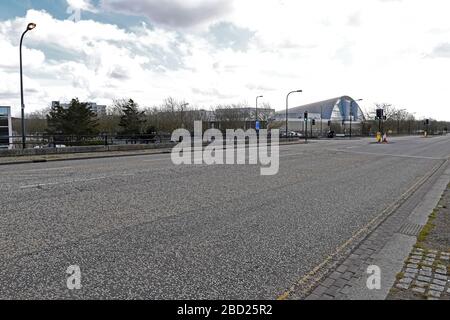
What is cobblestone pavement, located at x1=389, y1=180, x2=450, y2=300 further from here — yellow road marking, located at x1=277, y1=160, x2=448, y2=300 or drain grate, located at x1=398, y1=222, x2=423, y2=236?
yellow road marking, located at x1=277, y1=160, x2=448, y2=300

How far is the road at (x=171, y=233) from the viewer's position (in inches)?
137

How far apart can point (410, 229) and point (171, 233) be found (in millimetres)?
4215

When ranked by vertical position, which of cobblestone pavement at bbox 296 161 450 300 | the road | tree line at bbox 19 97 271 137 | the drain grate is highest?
tree line at bbox 19 97 271 137

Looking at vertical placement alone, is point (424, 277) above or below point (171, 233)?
below

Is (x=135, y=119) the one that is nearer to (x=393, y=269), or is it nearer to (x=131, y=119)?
(x=131, y=119)

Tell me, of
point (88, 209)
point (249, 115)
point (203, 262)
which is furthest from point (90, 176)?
point (249, 115)

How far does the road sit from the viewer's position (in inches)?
137

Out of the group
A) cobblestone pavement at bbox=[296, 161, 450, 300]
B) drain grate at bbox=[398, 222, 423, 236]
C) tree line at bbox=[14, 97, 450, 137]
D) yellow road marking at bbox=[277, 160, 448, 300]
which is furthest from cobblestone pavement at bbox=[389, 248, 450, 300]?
tree line at bbox=[14, 97, 450, 137]

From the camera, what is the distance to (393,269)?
3988 mm

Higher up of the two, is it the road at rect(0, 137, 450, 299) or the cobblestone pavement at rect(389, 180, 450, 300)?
the road at rect(0, 137, 450, 299)

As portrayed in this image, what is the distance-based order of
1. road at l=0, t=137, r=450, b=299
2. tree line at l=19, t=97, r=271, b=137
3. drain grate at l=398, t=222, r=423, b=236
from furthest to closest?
tree line at l=19, t=97, r=271, b=137, drain grate at l=398, t=222, r=423, b=236, road at l=0, t=137, r=450, b=299

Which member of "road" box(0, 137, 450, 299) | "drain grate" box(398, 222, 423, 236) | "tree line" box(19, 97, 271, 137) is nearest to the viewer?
"road" box(0, 137, 450, 299)

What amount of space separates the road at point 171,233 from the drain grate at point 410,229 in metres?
0.63

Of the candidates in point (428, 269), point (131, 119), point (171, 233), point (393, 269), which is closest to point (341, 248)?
point (393, 269)
